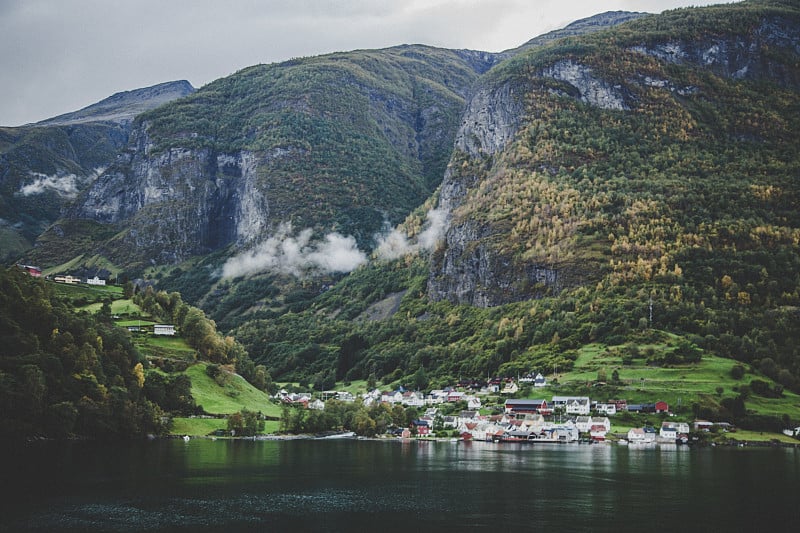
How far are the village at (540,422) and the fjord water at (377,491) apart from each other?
26.0m

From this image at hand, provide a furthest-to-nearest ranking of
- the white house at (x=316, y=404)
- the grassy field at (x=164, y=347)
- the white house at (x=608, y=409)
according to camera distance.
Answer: the white house at (x=316, y=404) → the grassy field at (x=164, y=347) → the white house at (x=608, y=409)

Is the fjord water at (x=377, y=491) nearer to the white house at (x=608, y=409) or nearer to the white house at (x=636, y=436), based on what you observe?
the white house at (x=636, y=436)

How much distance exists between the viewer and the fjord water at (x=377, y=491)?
5531cm

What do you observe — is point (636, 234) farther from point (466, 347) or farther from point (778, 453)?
point (778, 453)

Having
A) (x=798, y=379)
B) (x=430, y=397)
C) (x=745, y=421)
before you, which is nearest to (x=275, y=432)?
(x=430, y=397)

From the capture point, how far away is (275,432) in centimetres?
13350

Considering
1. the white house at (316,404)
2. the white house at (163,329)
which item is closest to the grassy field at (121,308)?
the white house at (163,329)

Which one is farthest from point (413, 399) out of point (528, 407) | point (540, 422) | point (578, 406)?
point (578, 406)

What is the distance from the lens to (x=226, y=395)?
142m

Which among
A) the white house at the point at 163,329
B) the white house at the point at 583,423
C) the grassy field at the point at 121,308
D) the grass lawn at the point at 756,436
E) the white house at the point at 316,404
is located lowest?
the grass lawn at the point at 756,436

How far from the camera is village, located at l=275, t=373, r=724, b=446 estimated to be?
425ft

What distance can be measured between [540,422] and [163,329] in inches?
2861

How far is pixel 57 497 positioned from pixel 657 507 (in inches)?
1795

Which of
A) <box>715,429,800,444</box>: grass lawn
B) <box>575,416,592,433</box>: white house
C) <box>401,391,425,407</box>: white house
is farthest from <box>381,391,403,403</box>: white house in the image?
<box>715,429,800,444</box>: grass lawn
